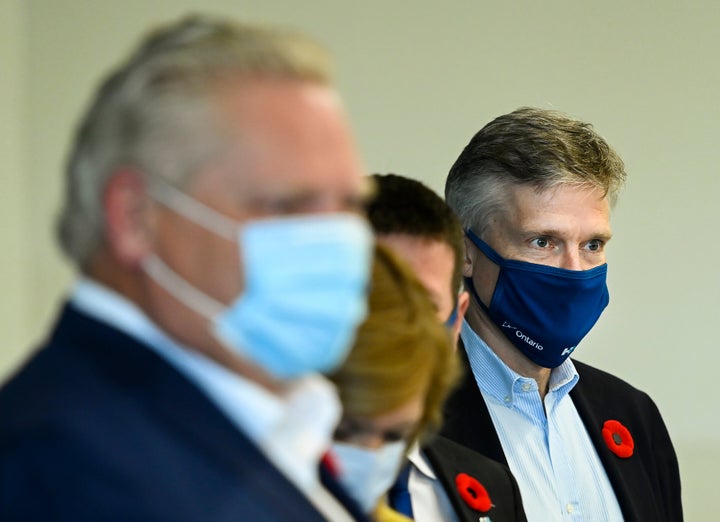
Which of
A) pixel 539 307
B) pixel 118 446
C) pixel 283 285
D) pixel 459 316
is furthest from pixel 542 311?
pixel 118 446

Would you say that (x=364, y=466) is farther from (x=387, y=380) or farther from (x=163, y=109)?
(x=163, y=109)

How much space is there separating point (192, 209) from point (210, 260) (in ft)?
0.18

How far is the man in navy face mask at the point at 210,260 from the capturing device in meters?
1.15

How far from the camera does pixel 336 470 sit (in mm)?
1504

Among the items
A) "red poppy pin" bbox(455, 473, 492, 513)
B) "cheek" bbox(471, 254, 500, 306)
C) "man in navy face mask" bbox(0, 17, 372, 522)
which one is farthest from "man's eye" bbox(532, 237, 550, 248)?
"man in navy face mask" bbox(0, 17, 372, 522)

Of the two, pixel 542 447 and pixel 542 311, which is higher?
pixel 542 311

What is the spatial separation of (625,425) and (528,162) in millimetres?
704

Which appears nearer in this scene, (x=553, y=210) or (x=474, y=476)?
(x=474, y=476)

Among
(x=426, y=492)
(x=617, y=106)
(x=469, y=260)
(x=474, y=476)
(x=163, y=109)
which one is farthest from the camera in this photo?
(x=617, y=106)

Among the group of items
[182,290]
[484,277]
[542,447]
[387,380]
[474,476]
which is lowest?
[542,447]

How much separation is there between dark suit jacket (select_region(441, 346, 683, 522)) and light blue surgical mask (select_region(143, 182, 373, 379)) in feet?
4.34

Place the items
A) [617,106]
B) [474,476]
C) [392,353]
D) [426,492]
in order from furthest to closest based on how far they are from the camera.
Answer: [617,106], [474,476], [426,492], [392,353]

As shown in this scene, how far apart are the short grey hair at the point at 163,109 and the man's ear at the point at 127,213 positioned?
12 millimetres

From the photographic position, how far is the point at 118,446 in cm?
109
